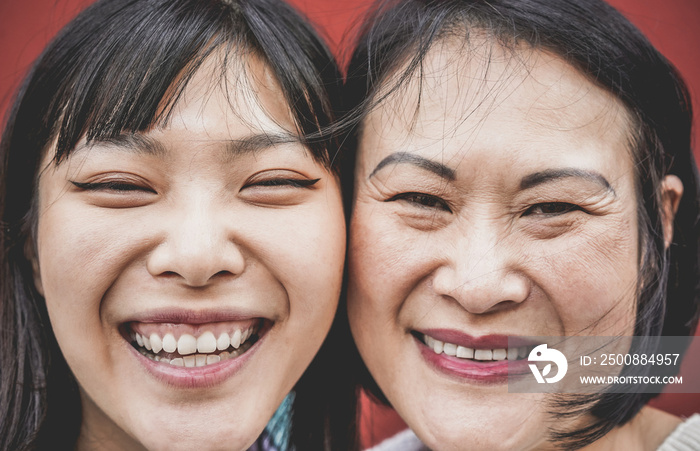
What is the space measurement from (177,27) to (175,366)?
0.96 meters

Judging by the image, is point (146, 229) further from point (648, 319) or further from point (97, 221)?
point (648, 319)

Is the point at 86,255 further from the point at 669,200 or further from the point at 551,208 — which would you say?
the point at 669,200

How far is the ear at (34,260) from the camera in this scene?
2.07m

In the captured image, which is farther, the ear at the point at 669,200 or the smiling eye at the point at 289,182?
the ear at the point at 669,200

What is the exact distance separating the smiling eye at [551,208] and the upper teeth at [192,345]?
899mm

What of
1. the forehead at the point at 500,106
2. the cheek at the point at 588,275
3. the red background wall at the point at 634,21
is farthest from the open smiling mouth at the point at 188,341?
the red background wall at the point at 634,21

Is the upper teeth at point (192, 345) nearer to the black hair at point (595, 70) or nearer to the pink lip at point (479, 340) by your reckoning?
the pink lip at point (479, 340)

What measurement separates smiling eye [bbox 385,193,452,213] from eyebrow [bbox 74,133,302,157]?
38 cm

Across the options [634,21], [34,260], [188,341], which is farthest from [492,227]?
[634,21]

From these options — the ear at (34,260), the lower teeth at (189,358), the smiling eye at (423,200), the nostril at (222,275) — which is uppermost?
the smiling eye at (423,200)

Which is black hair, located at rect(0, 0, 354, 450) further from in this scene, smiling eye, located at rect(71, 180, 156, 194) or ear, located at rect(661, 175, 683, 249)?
ear, located at rect(661, 175, 683, 249)

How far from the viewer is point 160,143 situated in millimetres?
1776

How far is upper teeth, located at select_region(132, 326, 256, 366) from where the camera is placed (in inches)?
73.2

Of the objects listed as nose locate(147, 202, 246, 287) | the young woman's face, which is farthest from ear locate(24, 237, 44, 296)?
nose locate(147, 202, 246, 287)
